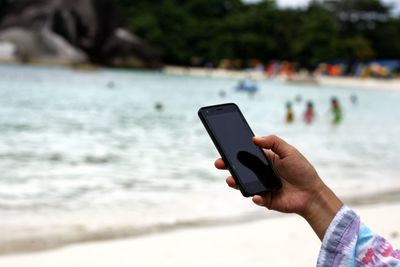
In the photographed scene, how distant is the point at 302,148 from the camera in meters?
11.6

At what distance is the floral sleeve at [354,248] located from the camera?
1.44 m

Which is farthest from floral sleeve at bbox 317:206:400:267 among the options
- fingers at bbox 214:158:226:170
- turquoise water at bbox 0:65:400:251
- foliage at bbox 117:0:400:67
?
foliage at bbox 117:0:400:67

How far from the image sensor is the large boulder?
4775 cm

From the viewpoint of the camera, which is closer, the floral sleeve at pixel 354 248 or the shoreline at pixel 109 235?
the floral sleeve at pixel 354 248

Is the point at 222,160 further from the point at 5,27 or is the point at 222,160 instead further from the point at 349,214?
the point at 5,27

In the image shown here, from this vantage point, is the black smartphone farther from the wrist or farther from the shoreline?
the shoreline

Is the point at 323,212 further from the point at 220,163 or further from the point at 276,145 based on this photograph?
the point at 220,163

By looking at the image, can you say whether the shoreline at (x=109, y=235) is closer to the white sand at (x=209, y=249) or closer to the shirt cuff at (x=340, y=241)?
the white sand at (x=209, y=249)

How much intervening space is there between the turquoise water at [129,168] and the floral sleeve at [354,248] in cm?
344

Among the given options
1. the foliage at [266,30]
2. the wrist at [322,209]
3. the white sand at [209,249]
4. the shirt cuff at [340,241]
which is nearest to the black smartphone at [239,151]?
the wrist at [322,209]

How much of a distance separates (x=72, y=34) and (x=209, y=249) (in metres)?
47.5

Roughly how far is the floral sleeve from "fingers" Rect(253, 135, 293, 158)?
1.01 feet

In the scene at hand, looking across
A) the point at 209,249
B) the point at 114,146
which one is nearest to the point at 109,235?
the point at 209,249

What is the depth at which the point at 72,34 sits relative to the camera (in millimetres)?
49656
